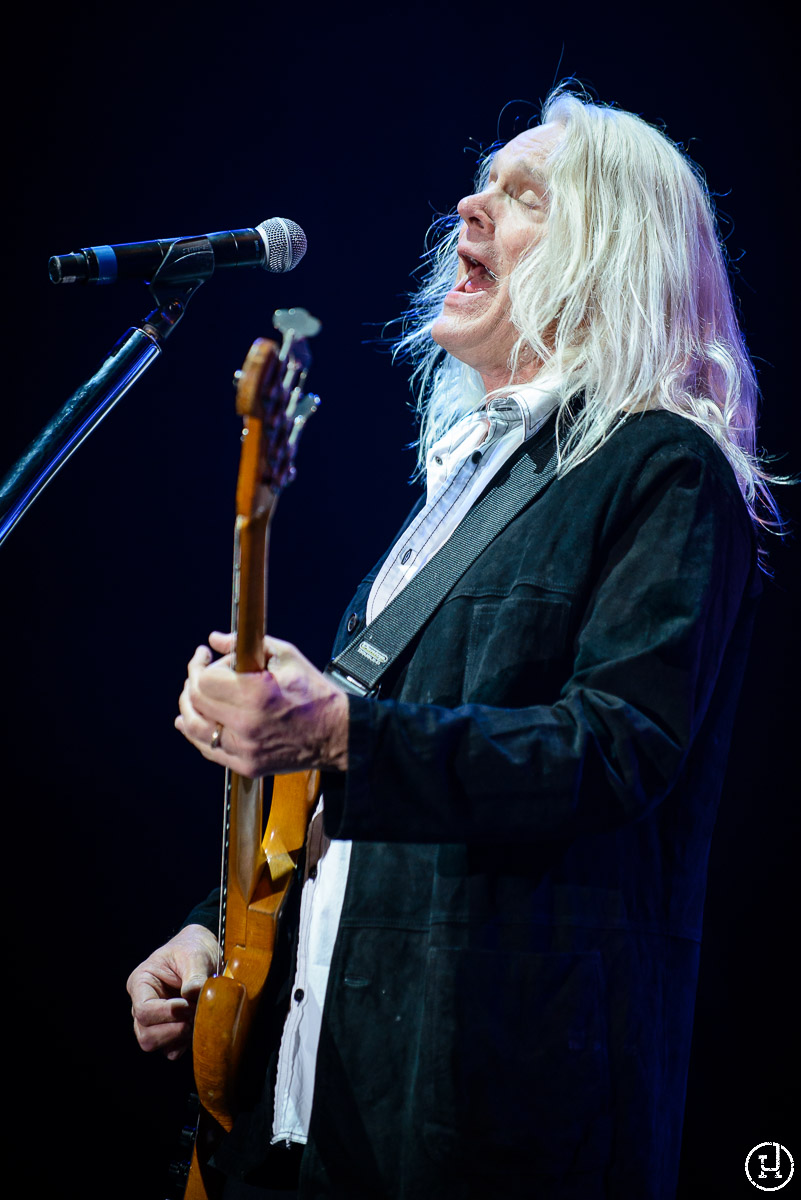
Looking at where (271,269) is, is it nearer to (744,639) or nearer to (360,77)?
(744,639)

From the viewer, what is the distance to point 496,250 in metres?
2.01

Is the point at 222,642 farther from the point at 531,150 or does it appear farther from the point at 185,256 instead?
the point at 531,150

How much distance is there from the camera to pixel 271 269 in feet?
5.96

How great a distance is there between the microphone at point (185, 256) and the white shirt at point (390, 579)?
0.49m

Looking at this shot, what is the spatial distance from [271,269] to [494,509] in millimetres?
659

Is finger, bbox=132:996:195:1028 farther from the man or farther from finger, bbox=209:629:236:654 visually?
finger, bbox=209:629:236:654

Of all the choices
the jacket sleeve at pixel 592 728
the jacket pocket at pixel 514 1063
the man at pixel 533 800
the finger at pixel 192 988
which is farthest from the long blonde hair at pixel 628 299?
the finger at pixel 192 988

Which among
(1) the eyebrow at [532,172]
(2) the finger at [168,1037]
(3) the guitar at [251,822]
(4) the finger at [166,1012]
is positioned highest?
(1) the eyebrow at [532,172]

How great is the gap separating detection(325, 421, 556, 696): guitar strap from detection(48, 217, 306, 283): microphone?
0.63m

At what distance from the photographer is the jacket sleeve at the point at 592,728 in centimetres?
114

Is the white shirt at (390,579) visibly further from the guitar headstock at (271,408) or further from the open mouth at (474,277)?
the guitar headstock at (271,408)

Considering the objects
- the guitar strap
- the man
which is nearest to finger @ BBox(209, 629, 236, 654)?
the man

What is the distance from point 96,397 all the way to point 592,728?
3.16ft

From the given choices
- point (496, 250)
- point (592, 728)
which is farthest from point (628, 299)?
point (592, 728)
